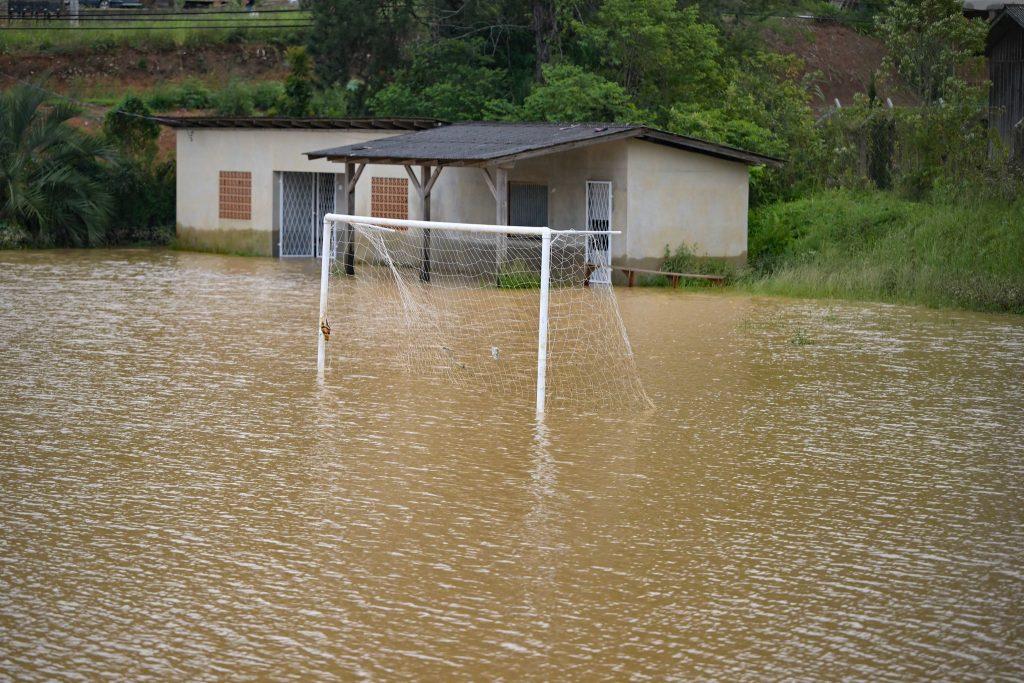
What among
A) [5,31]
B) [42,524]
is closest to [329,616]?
[42,524]

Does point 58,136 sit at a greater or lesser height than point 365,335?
greater

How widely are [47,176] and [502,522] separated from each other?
26.3 m

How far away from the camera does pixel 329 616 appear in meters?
7.40

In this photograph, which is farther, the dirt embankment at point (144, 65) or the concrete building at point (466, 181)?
the dirt embankment at point (144, 65)

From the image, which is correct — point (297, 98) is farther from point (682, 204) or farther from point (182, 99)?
point (682, 204)

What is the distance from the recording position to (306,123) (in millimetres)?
31391

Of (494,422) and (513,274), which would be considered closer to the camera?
(494,422)

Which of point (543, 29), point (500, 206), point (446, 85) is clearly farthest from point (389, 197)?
point (543, 29)

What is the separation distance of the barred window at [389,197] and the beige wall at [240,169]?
0.25m

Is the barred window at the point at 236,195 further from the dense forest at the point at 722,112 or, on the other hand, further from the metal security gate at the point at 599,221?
the metal security gate at the point at 599,221

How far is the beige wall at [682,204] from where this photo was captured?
26609 mm

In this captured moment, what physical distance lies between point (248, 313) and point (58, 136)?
14787 millimetres

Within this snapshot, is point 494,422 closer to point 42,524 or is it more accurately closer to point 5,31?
point 42,524

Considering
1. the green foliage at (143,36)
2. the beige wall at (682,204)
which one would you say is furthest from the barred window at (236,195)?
the green foliage at (143,36)
